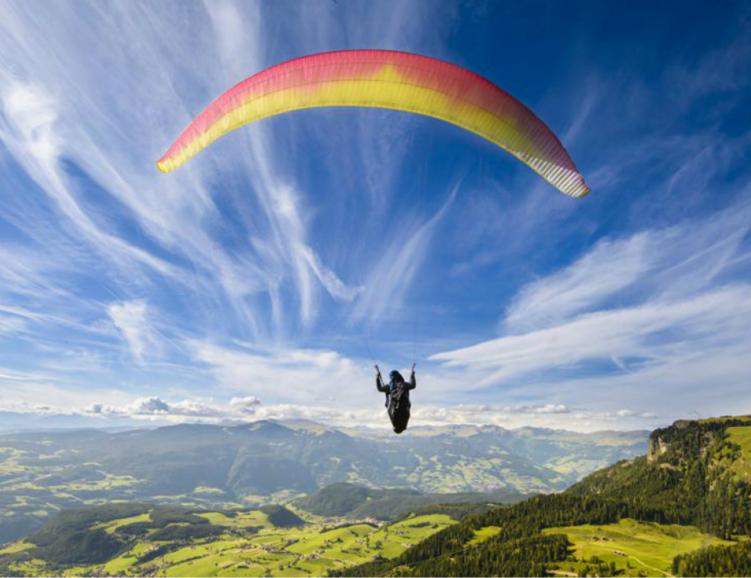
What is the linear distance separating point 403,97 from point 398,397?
11.4m

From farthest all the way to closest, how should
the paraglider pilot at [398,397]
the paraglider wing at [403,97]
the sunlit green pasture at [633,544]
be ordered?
the sunlit green pasture at [633,544] < the paraglider pilot at [398,397] < the paraglider wing at [403,97]

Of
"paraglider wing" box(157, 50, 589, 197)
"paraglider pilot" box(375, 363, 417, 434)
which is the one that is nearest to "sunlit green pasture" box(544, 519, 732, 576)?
"paraglider pilot" box(375, 363, 417, 434)

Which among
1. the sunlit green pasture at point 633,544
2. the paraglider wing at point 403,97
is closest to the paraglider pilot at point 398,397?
the paraglider wing at point 403,97

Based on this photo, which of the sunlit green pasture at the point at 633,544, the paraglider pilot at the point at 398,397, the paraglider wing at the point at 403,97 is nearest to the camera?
the paraglider wing at the point at 403,97

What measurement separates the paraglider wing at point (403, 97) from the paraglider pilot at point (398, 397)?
9.25 metres

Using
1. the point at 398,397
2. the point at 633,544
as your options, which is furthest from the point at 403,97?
the point at 633,544

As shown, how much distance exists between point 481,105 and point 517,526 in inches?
8470

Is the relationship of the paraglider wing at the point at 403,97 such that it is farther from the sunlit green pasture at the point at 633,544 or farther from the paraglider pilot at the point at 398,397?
the sunlit green pasture at the point at 633,544

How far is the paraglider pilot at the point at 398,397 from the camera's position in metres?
17.7

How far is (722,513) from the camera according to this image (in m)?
200

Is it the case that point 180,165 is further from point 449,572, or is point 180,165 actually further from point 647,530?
point 647,530

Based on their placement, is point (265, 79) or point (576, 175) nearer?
point (576, 175)

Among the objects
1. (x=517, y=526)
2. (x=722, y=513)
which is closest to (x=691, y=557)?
(x=517, y=526)

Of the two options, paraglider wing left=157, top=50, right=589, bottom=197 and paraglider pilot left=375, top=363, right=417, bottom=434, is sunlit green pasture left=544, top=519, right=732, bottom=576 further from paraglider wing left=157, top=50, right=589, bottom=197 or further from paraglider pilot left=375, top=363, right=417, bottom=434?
paraglider wing left=157, top=50, right=589, bottom=197
